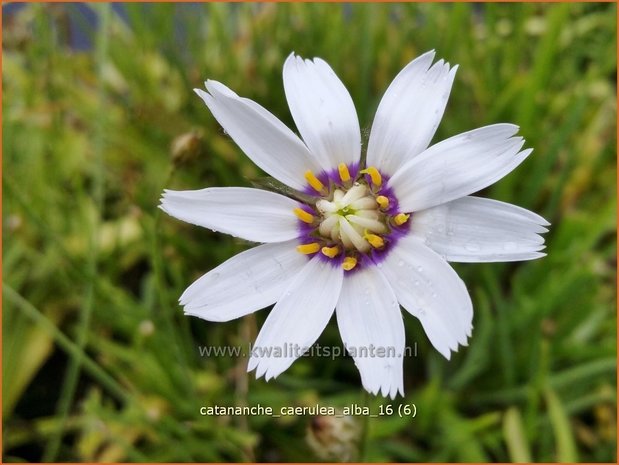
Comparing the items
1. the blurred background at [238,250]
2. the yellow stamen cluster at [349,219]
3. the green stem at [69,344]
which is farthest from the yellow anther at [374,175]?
the green stem at [69,344]

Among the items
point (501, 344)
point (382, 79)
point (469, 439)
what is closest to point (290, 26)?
point (382, 79)

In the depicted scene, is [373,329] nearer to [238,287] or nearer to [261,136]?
[238,287]

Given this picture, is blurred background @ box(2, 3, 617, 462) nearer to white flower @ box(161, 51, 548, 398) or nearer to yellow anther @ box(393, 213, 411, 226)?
white flower @ box(161, 51, 548, 398)

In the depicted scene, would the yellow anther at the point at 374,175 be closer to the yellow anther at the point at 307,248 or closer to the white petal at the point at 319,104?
the white petal at the point at 319,104

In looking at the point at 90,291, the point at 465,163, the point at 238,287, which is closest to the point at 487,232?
the point at 465,163

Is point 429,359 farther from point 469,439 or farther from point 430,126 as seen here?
point 430,126

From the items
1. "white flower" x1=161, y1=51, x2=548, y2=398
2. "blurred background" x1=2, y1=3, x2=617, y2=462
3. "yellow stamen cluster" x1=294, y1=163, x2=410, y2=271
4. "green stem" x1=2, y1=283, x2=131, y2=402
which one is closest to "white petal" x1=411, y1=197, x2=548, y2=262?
"white flower" x1=161, y1=51, x2=548, y2=398
